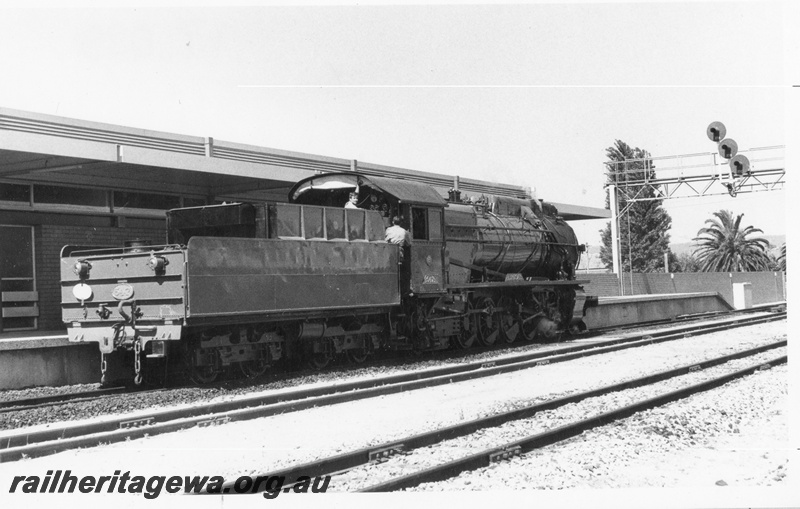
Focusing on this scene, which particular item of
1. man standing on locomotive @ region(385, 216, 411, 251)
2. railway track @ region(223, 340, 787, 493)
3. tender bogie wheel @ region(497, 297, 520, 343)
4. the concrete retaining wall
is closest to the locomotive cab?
man standing on locomotive @ region(385, 216, 411, 251)

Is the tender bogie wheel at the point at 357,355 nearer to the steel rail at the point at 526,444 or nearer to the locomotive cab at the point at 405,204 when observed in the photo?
the locomotive cab at the point at 405,204

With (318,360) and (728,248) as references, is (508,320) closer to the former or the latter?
(318,360)

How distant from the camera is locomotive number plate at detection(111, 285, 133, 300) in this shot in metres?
10.3

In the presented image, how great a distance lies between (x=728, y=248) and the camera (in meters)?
→ 31.5

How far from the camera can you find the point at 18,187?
48.8ft

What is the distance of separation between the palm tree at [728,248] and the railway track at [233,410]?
19054 mm

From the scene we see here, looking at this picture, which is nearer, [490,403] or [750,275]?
[490,403]

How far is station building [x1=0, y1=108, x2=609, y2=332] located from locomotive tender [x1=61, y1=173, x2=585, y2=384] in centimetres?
180

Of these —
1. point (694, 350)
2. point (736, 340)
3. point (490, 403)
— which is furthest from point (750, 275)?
point (490, 403)

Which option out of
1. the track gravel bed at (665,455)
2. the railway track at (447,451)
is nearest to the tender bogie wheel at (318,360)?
the railway track at (447,451)

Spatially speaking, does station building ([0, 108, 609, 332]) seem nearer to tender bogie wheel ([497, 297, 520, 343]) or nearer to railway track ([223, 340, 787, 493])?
tender bogie wheel ([497, 297, 520, 343])

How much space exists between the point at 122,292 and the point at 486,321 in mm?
7922

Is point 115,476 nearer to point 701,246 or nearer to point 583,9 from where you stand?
point 583,9

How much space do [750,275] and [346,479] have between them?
32.1m
